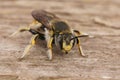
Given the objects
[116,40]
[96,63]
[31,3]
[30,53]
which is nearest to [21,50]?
[30,53]

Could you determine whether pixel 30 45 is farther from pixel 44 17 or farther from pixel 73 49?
pixel 44 17

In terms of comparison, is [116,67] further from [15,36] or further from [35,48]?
[15,36]

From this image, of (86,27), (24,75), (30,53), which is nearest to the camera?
(24,75)

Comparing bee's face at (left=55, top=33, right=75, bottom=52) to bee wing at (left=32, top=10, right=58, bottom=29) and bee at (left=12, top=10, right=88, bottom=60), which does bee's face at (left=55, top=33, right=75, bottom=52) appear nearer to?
bee at (left=12, top=10, right=88, bottom=60)

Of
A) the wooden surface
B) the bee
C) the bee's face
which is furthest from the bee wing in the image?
the bee's face

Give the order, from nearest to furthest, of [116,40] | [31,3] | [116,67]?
[116,67] → [116,40] → [31,3]

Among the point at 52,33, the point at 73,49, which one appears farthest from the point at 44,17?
the point at 73,49

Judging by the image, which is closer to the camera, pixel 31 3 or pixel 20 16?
pixel 20 16
